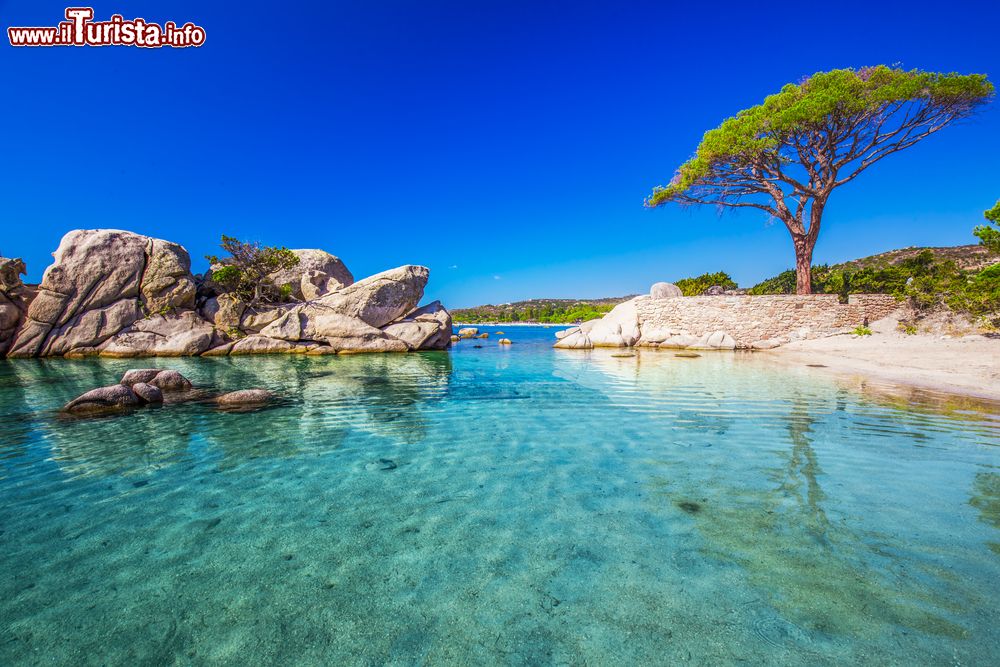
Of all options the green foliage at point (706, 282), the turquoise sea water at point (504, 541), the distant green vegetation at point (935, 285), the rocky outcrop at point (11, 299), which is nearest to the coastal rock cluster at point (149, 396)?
the turquoise sea water at point (504, 541)

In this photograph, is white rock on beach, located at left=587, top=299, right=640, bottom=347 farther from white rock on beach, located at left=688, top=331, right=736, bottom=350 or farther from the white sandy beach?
the white sandy beach

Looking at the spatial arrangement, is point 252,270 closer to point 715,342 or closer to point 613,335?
point 613,335

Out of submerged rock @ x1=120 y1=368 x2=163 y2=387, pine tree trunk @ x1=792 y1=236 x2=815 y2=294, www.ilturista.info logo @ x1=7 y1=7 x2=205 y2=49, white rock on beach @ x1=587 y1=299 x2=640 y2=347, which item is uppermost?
www.ilturista.info logo @ x1=7 y1=7 x2=205 y2=49

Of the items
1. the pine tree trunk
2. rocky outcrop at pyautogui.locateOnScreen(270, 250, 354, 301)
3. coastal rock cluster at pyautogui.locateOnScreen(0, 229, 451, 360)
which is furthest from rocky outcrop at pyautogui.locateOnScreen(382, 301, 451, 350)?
the pine tree trunk

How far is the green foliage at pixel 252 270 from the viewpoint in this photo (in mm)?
24922

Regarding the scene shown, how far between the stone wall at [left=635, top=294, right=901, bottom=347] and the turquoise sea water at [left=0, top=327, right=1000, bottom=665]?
53.9ft

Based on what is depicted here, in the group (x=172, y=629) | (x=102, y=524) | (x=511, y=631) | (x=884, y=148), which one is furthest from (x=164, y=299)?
(x=884, y=148)

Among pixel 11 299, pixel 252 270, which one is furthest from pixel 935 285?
pixel 11 299

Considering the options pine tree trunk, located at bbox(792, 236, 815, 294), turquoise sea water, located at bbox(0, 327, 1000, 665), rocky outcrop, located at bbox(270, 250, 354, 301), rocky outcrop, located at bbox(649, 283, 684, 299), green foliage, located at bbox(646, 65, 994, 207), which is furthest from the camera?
rocky outcrop, located at bbox(270, 250, 354, 301)

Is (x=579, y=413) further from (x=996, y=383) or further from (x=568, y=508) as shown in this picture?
(x=996, y=383)

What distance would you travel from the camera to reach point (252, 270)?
25.2m

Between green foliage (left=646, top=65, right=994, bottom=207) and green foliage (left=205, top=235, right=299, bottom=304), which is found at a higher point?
green foliage (left=646, top=65, right=994, bottom=207)

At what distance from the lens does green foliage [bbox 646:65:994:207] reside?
1878cm

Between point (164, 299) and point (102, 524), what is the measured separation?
83.6 feet
